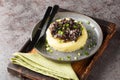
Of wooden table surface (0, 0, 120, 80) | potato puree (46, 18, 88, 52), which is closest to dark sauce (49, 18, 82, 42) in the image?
potato puree (46, 18, 88, 52)

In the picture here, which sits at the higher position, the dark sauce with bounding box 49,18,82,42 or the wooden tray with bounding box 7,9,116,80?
the dark sauce with bounding box 49,18,82,42

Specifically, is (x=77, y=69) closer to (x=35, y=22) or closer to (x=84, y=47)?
(x=84, y=47)

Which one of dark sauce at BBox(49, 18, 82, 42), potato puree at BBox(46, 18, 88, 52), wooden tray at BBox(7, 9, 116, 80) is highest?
dark sauce at BBox(49, 18, 82, 42)

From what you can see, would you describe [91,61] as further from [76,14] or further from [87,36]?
[76,14]

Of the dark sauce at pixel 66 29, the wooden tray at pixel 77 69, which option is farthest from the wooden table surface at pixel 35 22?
the dark sauce at pixel 66 29

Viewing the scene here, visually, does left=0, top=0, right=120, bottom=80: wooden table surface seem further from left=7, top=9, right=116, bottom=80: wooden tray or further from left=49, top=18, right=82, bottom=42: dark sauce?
left=49, top=18, right=82, bottom=42: dark sauce

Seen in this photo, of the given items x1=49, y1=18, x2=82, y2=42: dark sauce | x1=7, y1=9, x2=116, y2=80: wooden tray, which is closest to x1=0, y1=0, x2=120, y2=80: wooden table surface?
x1=7, y1=9, x2=116, y2=80: wooden tray
